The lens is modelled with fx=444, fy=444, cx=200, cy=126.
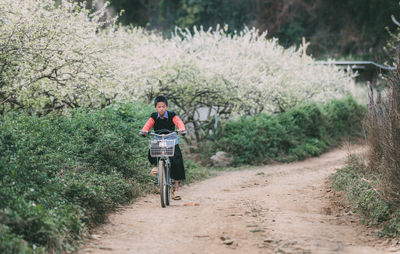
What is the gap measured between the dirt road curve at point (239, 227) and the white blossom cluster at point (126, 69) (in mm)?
3868

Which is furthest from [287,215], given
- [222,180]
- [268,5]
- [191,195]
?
[268,5]

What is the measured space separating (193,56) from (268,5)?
116 feet

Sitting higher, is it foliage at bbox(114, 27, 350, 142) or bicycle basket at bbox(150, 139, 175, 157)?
foliage at bbox(114, 27, 350, 142)

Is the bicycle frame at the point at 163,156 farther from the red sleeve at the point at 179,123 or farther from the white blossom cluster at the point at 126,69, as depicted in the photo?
the white blossom cluster at the point at 126,69

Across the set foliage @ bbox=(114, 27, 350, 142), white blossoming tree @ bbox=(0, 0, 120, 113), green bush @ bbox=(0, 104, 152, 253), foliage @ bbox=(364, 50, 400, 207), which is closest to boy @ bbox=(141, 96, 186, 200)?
green bush @ bbox=(0, 104, 152, 253)

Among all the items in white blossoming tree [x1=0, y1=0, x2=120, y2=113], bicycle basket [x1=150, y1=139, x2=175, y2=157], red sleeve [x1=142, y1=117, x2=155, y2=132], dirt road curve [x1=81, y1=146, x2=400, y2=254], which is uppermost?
white blossoming tree [x1=0, y1=0, x2=120, y2=113]

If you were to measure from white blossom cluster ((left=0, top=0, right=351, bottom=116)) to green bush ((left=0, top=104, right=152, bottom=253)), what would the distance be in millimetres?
1199

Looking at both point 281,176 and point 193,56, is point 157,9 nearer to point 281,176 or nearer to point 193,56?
point 193,56

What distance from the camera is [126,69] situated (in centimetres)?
1375

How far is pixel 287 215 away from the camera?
292 inches

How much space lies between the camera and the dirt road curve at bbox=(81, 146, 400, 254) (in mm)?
5500

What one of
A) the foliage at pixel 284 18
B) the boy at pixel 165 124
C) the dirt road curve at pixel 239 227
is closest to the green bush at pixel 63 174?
the dirt road curve at pixel 239 227

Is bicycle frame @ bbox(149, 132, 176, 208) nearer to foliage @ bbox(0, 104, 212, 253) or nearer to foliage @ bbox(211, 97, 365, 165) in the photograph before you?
foliage @ bbox(0, 104, 212, 253)

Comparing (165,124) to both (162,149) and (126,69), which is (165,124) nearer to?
(162,149)
